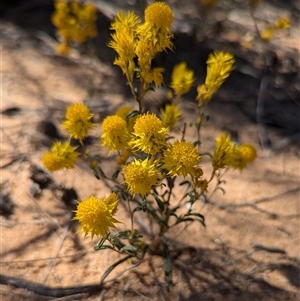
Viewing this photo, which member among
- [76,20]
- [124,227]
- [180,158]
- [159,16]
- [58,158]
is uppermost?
[159,16]

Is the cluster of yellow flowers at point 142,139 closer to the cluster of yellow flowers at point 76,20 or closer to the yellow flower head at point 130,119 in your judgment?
the yellow flower head at point 130,119

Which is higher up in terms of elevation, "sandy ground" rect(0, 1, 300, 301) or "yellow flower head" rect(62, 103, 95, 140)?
"yellow flower head" rect(62, 103, 95, 140)

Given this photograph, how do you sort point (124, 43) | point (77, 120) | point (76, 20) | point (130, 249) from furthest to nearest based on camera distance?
point (76, 20) → point (130, 249) → point (77, 120) → point (124, 43)

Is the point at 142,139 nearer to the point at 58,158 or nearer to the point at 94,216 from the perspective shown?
the point at 94,216

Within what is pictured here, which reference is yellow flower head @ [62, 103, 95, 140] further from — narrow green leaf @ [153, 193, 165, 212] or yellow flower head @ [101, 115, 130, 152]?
narrow green leaf @ [153, 193, 165, 212]

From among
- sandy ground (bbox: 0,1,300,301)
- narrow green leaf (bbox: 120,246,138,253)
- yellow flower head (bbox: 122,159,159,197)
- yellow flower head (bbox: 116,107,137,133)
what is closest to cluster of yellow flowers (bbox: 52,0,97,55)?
sandy ground (bbox: 0,1,300,301)

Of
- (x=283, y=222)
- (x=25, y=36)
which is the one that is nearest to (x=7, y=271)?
(x=283, y=222)

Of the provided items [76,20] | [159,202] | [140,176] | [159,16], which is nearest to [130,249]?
[159,202]
